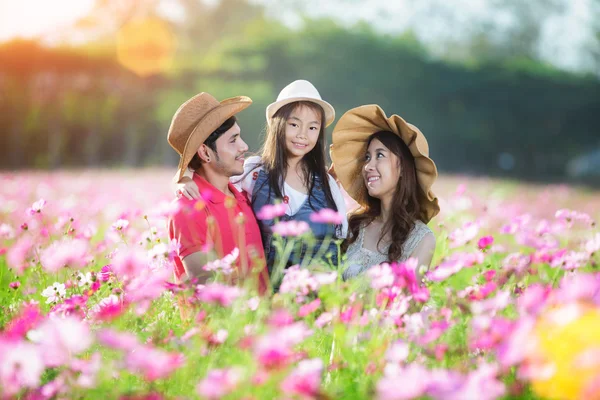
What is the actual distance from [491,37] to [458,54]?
1.84 meters

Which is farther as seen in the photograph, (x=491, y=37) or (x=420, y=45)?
(x=491, y=37)

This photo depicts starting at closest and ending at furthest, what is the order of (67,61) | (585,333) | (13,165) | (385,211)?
(585,333), (385,211), (13,165), (67,61)

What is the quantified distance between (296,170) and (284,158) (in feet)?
0.38

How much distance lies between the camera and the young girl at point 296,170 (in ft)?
9.75

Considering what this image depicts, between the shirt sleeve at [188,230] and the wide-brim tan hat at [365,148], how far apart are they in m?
0.91

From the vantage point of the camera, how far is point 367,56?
21.9 metres

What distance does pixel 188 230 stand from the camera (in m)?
2.55

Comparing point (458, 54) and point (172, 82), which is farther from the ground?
point (458, 54)

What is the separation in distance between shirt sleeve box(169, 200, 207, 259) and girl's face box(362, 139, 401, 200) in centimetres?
87

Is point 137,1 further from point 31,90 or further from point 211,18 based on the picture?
point 31,90

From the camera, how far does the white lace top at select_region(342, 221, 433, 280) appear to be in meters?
2.91

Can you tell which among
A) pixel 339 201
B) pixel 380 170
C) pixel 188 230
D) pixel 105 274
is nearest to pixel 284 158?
pixel 339 201

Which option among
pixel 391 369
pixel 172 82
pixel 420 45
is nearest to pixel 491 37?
pixel 420 45

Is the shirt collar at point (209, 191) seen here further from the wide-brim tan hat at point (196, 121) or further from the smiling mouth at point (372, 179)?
the smiling mouth at point (372, 179)
